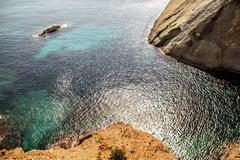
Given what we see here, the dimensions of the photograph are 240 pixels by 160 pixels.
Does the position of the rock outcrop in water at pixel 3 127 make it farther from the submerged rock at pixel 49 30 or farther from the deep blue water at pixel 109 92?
the submerged rock at pixel 49 30

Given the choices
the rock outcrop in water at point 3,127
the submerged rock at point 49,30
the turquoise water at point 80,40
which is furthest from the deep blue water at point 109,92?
the submerged rock at point 49,30

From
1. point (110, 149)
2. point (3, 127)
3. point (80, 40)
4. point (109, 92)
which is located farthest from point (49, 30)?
point (110, 149)

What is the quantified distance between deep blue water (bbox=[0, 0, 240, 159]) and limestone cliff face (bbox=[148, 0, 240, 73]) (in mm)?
4734

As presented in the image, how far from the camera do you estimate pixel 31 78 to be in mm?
93062

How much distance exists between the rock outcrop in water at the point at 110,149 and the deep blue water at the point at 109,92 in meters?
3.15

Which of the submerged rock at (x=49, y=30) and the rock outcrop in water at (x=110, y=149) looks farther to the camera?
the submerged rock at (x=49, y=30)

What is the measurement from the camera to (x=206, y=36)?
92.8 metres

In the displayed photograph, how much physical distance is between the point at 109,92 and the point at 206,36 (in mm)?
34643

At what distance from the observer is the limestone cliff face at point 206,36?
8594 centimetres

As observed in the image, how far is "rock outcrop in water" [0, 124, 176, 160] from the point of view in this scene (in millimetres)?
57500

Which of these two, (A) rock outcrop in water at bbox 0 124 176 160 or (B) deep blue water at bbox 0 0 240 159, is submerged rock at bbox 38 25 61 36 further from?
(A) rock outcrop in water at bbox 0 124 176 160

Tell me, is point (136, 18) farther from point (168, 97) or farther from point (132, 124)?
point (132, 124)

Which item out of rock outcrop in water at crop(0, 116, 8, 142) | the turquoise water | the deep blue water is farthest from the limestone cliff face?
rock outcrop in water at crop(0, 116, 8, 142)

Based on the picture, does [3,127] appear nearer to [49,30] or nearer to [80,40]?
[80,40]
